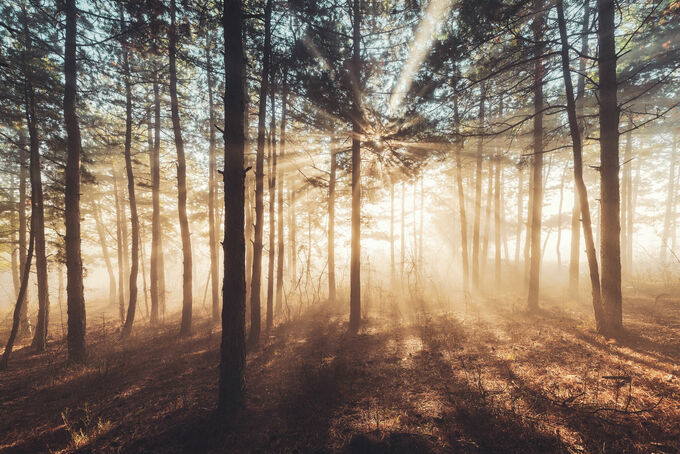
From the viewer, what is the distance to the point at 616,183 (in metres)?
6.57

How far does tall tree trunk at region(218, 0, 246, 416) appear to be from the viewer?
461 cm

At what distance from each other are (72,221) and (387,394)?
10.5m

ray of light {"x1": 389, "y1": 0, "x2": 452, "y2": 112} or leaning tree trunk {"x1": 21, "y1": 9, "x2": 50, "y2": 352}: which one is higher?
ray of light {"x1": 389, "y1": 0, "x2": 452, "y2": 112}

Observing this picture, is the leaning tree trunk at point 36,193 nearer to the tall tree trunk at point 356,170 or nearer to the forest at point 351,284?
the forest at point 351,284

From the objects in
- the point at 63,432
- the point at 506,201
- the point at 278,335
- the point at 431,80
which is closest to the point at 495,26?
the point at 431,80

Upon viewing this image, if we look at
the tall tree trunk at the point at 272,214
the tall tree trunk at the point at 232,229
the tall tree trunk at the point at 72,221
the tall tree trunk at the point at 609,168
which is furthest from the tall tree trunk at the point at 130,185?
the tall tree trunk at the point at 609,168

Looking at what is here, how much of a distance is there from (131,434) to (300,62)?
31.5ft

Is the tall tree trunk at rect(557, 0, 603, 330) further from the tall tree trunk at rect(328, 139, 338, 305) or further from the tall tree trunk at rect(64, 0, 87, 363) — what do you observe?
the tall tree trunk at rect(64, 0, 87, 363)

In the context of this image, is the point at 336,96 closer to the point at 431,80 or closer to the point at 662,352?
the point at 431,80

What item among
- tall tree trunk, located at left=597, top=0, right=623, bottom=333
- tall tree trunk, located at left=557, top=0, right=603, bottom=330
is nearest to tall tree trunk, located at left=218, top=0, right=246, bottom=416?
tall tree trunk, located at left=557, top=0, right=603, bottom=330

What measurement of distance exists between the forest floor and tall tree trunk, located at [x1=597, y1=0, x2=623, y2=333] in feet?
3.62

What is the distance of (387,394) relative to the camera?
4.89 metres

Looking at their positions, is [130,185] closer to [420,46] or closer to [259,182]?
[259,182]

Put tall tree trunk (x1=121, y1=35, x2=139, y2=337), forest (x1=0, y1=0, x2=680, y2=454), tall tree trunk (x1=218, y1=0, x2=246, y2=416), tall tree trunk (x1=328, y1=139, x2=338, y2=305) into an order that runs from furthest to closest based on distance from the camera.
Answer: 1. tall tree trunk (x1=328, y1=139, x2=338, y2=305)
2. tall tree trunk (x1=121, y1=35, x2=139, y2=337)
3. tall tree trunk (x1=218, y1=0, x2=246, y2=416)
4. forest (x1=0, y1=0, x2=680, y2=454)
